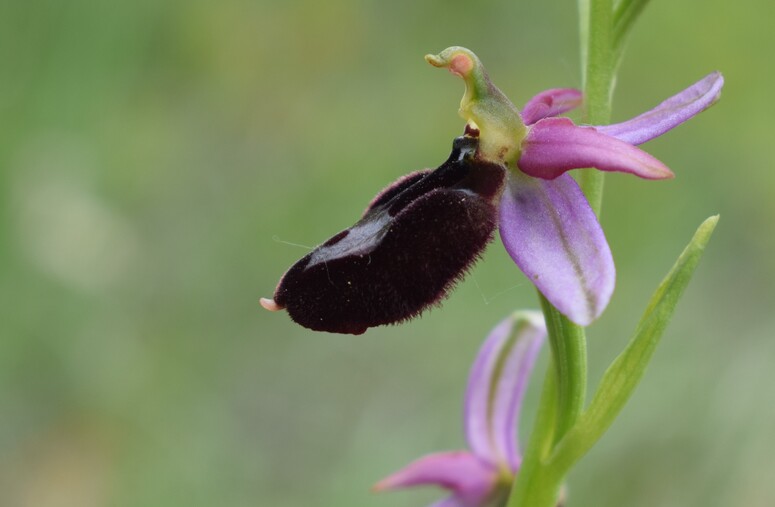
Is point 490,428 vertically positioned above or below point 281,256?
above

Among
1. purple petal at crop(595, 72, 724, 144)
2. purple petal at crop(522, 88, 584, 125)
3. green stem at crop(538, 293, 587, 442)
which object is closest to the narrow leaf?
green stem at crop(538, 293, 587, 442)

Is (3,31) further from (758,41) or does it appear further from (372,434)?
(758,41)

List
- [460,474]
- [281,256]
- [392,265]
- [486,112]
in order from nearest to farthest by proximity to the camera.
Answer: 1. [392,265]
2. [486,112]
3. [460,474]
4. [281,256]

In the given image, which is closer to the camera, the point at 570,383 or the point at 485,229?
the point at 485,229

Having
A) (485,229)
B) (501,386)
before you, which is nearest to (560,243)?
(485,229)

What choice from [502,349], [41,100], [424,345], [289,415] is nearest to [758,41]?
[424,345]

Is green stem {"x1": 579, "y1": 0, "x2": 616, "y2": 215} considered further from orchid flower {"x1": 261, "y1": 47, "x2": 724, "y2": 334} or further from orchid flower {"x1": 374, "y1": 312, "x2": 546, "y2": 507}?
orchid flower {"x1": 374, "y1": 312, "x2": 546, "y2": 507}

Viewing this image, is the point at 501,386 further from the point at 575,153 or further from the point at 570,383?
the point at 575,153
